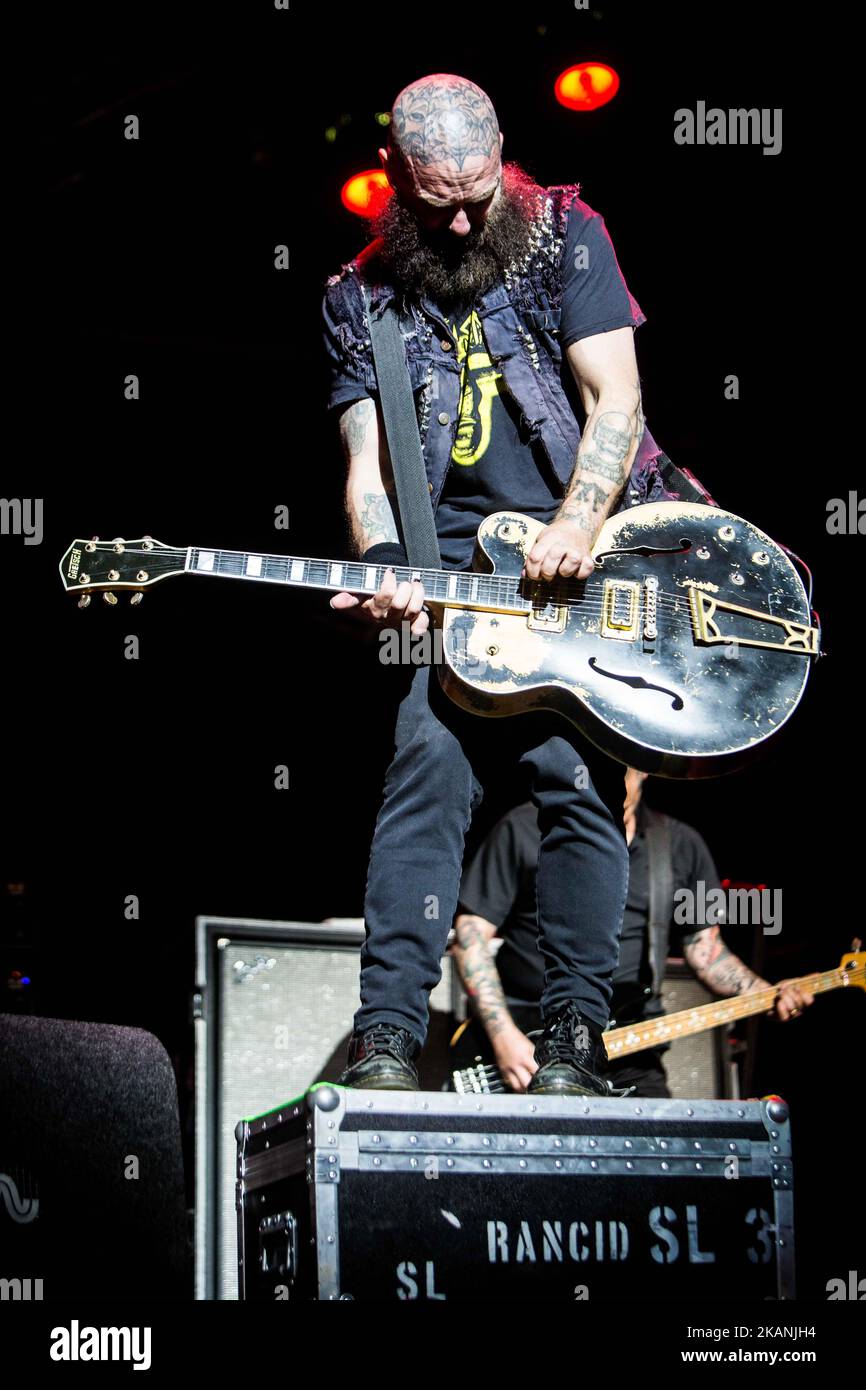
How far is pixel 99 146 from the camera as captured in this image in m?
5.05

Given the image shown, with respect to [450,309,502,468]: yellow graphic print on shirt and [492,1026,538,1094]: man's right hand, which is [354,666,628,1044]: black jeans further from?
[492,1026,538,1094]: man's right hand

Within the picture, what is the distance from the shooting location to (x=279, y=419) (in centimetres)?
634

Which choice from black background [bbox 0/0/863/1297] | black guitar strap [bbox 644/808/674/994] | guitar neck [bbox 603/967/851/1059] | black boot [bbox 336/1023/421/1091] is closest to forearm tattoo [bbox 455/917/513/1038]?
guitar neck [bbox 603/967/851/1059]

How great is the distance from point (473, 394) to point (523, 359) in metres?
0.15

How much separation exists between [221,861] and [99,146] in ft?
12.0

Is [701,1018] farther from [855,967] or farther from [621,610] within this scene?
[621,610]

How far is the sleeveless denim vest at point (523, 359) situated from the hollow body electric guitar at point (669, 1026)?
187cm

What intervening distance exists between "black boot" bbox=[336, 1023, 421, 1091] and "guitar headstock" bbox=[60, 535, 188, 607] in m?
1.12

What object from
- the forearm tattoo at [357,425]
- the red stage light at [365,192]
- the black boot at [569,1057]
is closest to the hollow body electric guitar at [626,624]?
the forearm tattoo at [357,425]

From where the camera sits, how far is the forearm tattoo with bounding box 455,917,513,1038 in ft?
14.3

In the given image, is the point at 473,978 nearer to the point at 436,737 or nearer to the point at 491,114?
the point at 436,737

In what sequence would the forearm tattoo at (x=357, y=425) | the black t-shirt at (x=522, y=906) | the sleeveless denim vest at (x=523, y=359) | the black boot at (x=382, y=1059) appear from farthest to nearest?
the black t-shirt at (x=522, y=906), the forearm tattoo at (x=357, y=425), the sleeveless denim vest at (x=523, y=359), the black boot at (x=382, y=1059)

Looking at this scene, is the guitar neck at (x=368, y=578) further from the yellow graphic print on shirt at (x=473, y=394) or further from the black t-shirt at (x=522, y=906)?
the black t-shirt at (x=522, y=906)

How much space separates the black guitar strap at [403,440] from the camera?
306cm
